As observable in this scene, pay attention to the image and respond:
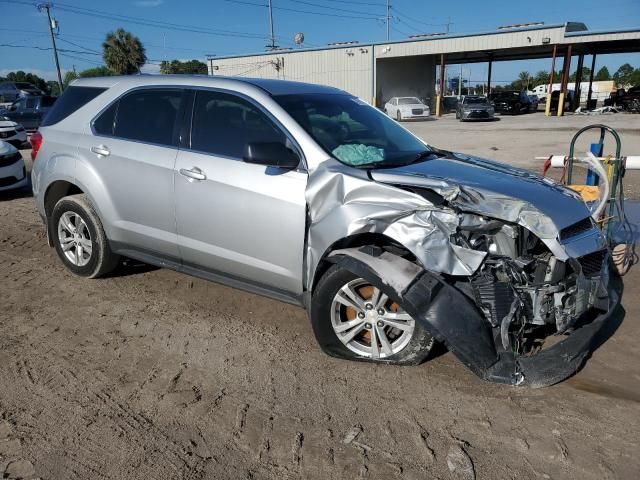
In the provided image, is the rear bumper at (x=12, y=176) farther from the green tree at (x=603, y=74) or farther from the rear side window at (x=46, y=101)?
the green tree at (x=603, y=74)

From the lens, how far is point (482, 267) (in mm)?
3100

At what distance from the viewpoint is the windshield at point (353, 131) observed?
3.81 meters

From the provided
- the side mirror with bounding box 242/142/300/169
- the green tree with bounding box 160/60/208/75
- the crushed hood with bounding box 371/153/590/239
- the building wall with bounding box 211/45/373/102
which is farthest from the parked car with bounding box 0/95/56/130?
the green tree with bounding box 160/60/208/75

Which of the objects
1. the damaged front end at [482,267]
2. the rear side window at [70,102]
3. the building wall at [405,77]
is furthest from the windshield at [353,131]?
the building wall at [405,77]

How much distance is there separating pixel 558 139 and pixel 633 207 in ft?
39.4

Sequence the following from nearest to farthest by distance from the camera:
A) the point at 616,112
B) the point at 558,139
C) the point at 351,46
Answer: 1. the point at 558,139
2. the point at 616,112
3. the point at 351,46

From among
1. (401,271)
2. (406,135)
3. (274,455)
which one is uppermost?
(406,135)

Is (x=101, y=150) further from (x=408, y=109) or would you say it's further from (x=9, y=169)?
(x=408, y=109)

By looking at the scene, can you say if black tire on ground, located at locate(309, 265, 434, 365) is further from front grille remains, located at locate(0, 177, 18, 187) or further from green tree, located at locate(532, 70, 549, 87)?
green tree, located at locate(532, 70, 549, 87)

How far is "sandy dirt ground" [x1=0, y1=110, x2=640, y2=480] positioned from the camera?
2.62 meters

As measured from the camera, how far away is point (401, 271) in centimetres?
317

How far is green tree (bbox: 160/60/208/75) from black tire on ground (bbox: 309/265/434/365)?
64.5 meters

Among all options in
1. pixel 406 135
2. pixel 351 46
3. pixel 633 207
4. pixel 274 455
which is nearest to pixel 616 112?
pixel 351 46

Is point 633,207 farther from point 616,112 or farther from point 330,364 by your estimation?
point 616,112
